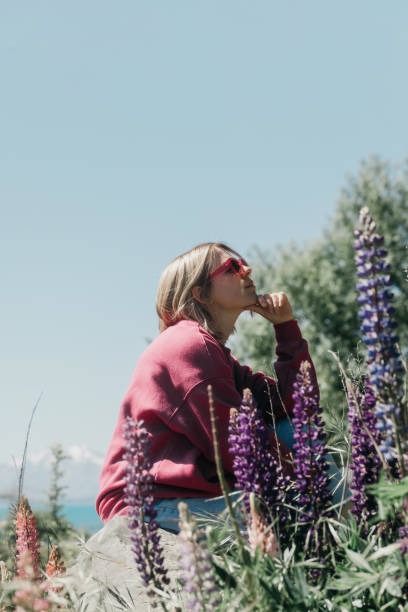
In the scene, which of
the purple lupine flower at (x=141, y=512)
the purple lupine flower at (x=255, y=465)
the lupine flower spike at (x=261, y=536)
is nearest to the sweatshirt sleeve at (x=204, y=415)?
the purple lupine flower at (x=255, y=465)

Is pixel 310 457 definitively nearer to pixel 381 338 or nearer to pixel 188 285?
pixel 381 338

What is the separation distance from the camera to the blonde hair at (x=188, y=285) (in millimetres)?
4215

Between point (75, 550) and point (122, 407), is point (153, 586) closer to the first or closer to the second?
point (75, 550)

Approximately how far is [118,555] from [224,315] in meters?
1.79

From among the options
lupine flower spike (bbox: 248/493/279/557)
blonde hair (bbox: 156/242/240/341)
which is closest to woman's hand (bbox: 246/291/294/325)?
blonde hair (bbox: 156/242/240/341)

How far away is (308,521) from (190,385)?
139 cm

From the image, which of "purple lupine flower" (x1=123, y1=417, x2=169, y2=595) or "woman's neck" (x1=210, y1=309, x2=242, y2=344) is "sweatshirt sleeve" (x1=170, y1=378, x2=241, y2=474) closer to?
"woman's neck" (x1=210, y1=309, x2=242, y2=344)

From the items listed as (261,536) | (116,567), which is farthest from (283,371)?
(261,536)

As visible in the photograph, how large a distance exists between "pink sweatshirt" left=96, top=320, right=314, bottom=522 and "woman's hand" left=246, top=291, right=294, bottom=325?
704 mm

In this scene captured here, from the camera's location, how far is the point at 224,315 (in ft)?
13.9

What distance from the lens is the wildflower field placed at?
5.52ft

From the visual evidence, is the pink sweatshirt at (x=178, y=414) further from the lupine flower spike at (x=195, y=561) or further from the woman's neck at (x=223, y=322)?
the lupine flower spike at (x=195, y=561)

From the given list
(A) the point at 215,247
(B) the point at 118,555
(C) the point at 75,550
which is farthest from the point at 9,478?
(A) the point at 215,247

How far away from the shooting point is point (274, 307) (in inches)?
175
